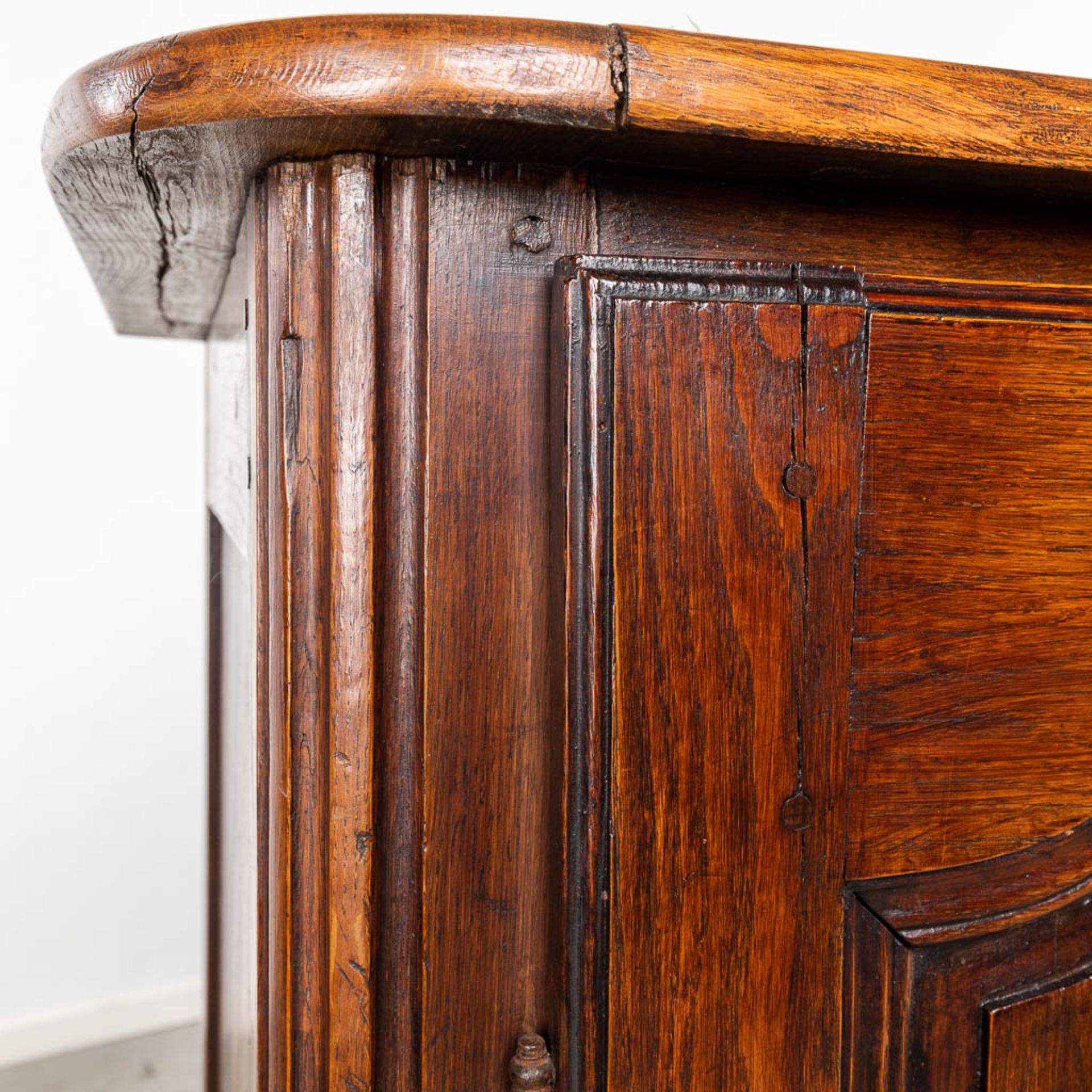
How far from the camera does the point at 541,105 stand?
0.37 meters

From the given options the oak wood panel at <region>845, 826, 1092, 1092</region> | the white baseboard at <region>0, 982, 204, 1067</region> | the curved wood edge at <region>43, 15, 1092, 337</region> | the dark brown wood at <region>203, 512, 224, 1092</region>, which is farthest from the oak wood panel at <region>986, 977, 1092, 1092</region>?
the white baseboard at <region>0, 982, 204, 1067</region>

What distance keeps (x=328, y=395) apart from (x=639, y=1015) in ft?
0.90

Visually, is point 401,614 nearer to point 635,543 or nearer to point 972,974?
point 635,543

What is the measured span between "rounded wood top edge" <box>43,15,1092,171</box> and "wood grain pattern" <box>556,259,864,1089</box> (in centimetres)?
6

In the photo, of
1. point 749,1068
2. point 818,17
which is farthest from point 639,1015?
point 818,17

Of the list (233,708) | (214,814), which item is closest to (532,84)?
(233,708)

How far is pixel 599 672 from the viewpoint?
1.33 ft

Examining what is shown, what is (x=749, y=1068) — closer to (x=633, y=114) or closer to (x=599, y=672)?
(x=599, y=672)

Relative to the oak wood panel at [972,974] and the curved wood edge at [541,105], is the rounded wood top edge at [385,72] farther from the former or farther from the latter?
the oak wood panel at [972,974]

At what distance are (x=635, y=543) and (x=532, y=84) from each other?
0.17m

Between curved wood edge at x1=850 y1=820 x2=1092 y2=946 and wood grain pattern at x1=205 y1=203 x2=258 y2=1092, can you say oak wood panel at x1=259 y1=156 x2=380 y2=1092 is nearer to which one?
wood grain pattern at x1=205 y1=203 x2=258 y2=1092

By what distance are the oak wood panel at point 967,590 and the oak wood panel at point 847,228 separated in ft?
0.13

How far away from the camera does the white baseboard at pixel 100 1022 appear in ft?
4.85

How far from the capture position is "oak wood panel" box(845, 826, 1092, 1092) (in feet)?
1.51
